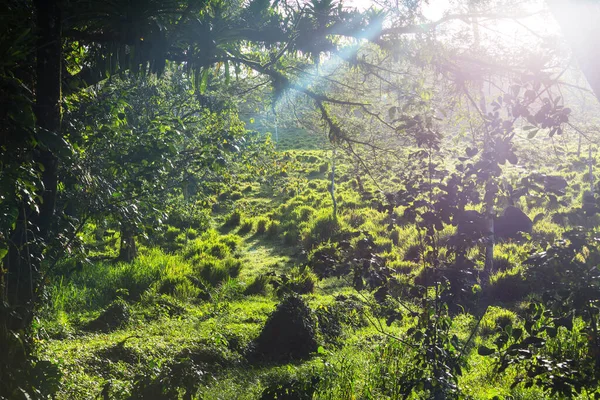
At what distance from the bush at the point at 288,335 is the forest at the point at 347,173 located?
0.03 metres

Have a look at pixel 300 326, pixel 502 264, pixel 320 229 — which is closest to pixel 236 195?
pixel 320 229

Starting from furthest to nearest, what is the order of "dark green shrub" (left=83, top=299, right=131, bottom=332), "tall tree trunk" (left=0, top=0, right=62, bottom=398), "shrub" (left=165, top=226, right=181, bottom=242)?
1. "shrub" (left=165, top=226, right=181, bottom=242)
2. "dark green shrub" (left=83, top=299, right=131, bottom=332)
3. "tall tree trunk" (left=0, top=0, right=62, bottom=398)

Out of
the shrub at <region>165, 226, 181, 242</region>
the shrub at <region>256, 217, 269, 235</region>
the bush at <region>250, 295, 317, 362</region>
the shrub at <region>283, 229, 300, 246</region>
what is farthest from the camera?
the shrub at <region>256, 217, 269, 235</region>

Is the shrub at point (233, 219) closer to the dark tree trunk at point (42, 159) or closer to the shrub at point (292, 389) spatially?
the shrub at point (292, 389)

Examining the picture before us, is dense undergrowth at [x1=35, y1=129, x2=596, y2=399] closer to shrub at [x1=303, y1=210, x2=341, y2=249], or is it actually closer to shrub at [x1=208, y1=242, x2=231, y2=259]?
shrub at [x1=208, y1=242, x2=231, y2=259]

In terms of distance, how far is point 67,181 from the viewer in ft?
18.0

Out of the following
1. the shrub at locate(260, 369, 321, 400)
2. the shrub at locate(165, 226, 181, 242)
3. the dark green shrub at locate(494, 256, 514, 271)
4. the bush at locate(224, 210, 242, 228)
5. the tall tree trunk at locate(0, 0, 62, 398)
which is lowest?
the bush at locate(224, 210, 242, 228)

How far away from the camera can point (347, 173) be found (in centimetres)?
629

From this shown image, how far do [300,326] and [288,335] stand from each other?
23 cm

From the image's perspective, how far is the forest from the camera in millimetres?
3150

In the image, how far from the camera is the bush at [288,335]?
7.26 metres

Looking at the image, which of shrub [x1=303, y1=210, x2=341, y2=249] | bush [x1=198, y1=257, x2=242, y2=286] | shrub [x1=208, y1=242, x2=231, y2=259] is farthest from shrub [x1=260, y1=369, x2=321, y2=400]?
shrub [x1=303, y1=210, x2=341, y2=249]

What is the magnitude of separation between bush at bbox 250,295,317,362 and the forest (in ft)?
0.11

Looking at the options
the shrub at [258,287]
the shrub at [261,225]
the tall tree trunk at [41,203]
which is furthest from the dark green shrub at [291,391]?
the shrub at [261,225]
